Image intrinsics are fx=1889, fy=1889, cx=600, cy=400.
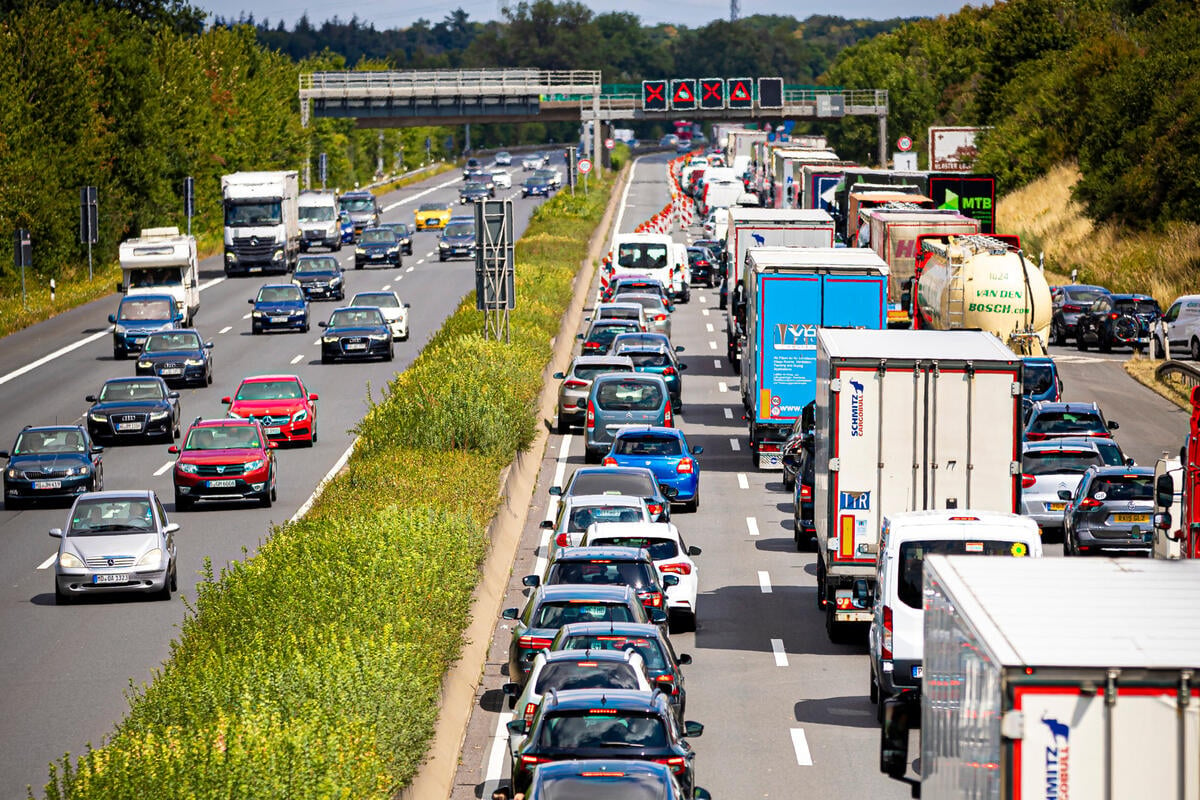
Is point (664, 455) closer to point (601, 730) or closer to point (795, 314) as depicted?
point (795, 314)

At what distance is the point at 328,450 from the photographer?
39.1 metres

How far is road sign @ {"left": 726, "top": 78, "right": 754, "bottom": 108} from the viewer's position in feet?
392

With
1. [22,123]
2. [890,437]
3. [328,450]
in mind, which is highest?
[22,123]

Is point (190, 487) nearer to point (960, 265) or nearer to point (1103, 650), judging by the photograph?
point (960, 265)

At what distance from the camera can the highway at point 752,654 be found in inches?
690

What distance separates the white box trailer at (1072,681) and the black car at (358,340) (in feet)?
138

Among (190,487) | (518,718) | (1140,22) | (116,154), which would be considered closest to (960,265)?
(190,487)

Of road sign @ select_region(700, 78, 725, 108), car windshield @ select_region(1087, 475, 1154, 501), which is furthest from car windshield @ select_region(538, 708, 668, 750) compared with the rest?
road sign @ select_region(700, 78, 725, 108)

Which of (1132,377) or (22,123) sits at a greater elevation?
(22,123)

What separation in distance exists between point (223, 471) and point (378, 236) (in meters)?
48.1

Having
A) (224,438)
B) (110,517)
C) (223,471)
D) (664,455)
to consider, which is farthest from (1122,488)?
(224,438)

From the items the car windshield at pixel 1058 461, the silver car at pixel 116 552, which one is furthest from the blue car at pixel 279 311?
the car windshield at pixel 1058 461

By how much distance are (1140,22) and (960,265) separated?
2740 inches

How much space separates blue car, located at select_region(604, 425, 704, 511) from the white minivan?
41.9 feet
